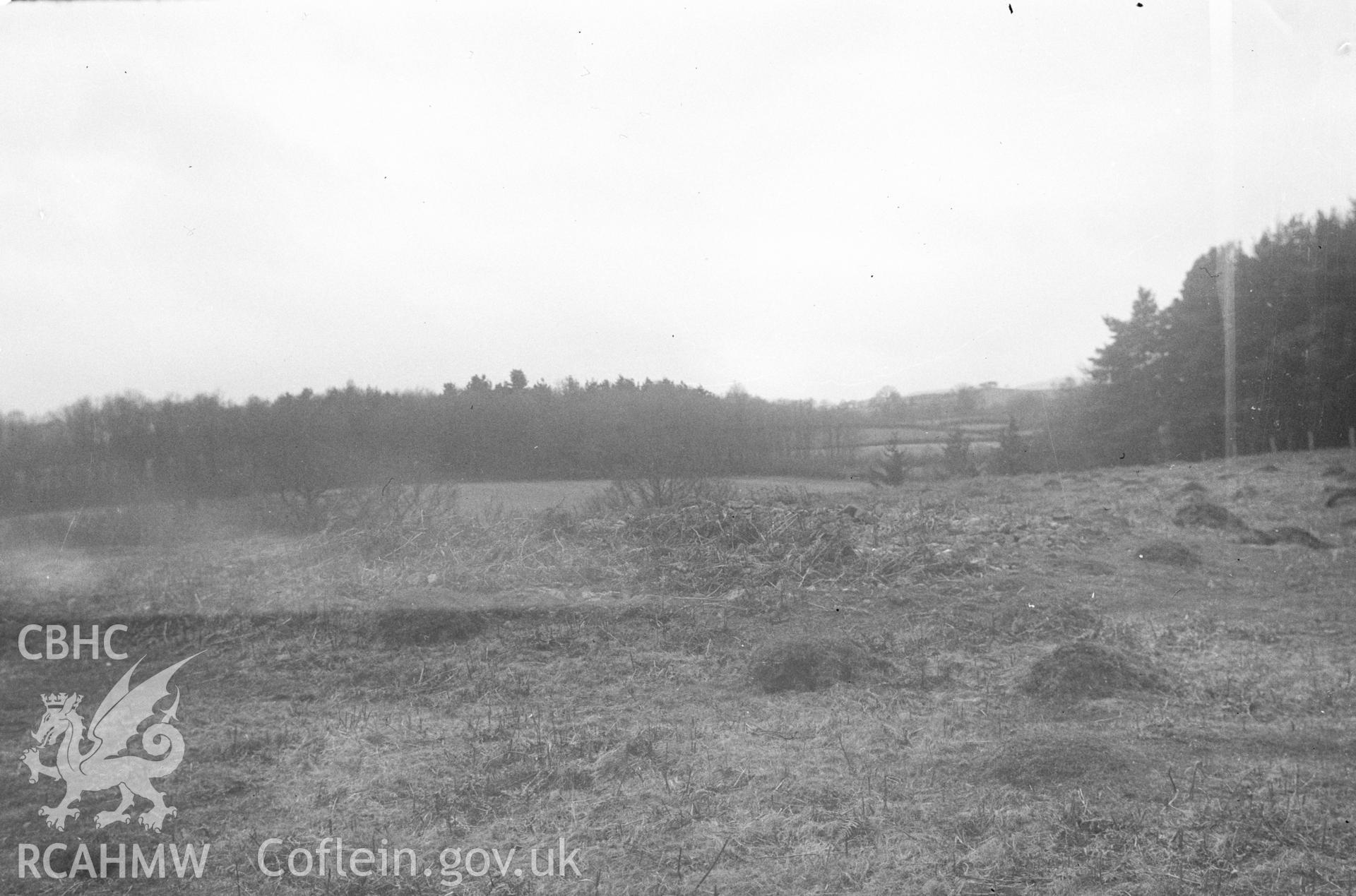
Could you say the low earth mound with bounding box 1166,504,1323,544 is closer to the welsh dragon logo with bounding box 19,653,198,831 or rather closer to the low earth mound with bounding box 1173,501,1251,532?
the low earth mound with bounding box 1173,501,1251,532

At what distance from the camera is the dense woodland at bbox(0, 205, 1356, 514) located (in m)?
7.30

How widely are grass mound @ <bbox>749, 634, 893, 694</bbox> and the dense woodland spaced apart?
3.50 meters

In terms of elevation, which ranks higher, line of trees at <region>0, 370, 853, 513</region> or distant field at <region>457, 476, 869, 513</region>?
line of trees at <region>0, 370, 853, 513</region>

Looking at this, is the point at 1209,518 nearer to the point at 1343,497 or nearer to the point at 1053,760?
the point at 1343,497

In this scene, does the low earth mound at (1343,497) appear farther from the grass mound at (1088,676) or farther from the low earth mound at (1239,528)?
the grass mound at (1088,676)

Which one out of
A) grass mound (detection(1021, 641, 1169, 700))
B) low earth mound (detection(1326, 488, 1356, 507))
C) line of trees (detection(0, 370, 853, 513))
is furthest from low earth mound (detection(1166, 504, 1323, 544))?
grass mound (detection(1021, 641, 1169, 700))

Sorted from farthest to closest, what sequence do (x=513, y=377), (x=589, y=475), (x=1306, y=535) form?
(x=1306, y=535) < (x=589, y=475) < (x=513, y=377)

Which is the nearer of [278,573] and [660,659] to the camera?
[660,659]

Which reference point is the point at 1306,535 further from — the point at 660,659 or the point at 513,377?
the point at 513,377

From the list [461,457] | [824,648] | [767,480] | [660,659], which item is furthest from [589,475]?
[824,648]

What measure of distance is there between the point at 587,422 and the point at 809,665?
13.4 ft

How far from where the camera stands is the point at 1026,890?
272 cm

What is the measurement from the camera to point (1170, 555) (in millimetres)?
8453

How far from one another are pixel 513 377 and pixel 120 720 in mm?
4171
